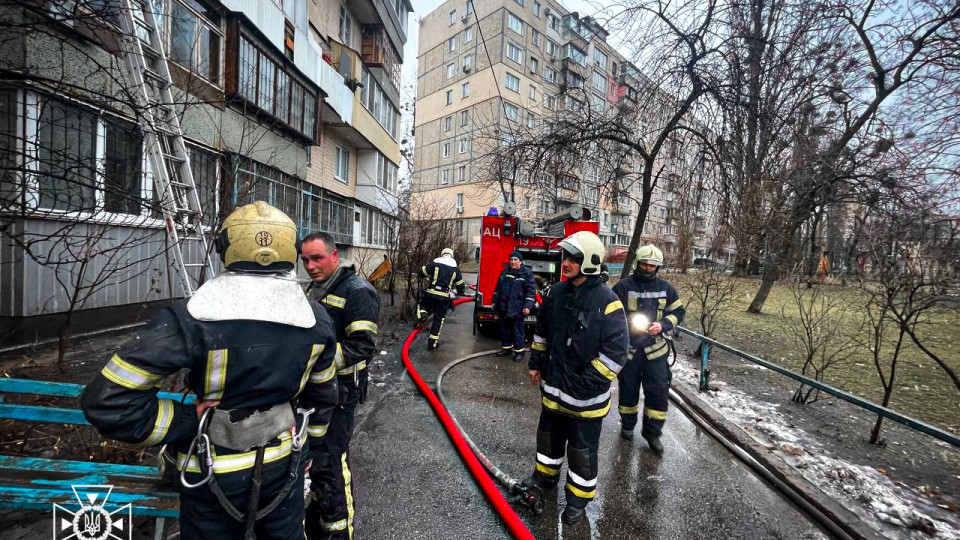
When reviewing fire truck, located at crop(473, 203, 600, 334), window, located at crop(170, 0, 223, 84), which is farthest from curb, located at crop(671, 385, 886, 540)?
window, located at crop(170, 0, 223, 84)

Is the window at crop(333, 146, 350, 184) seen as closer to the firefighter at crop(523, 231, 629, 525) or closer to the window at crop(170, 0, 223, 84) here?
the window at crop(170, 0, 223, 84)

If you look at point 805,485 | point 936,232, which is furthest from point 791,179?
Answer: point 805,485

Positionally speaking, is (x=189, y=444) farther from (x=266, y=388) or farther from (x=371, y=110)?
(x=371, y=110)

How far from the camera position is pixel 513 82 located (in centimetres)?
3288

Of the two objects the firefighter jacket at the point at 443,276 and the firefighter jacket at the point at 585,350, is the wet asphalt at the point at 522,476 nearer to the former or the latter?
the firefighter jacket at the point at 585,350

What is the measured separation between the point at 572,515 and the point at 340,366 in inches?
76.2

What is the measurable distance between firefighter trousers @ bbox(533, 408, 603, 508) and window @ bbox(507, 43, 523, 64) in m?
35.1

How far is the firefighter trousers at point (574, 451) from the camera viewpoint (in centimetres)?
277

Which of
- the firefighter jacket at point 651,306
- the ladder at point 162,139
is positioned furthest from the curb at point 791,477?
the ladder at point 162,139

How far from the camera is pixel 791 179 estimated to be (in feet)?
24.7

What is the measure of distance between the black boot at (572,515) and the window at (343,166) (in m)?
14.4

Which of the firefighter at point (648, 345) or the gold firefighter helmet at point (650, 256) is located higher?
the gold firefighter helmet at point (650, 256)

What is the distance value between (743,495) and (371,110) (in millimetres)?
16635

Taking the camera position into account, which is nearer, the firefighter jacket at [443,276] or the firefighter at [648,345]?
the firefighter at [648,345]
